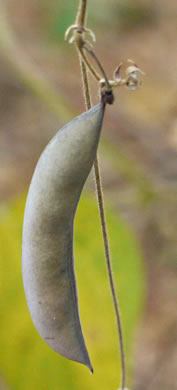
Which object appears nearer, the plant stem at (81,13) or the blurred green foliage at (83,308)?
the plant stem at (81,13)

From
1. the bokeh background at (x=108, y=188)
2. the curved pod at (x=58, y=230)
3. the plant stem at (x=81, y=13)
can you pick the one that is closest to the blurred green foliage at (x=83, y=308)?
the bokeh background at (x=108, y=188)

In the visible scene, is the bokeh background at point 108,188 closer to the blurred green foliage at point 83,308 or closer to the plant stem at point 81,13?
the blurred green foliage at point 83,308

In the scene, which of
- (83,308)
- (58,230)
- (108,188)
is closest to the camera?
(58,230)

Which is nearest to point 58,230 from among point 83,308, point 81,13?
point 81,13

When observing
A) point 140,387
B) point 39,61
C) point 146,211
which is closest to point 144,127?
point 146,211

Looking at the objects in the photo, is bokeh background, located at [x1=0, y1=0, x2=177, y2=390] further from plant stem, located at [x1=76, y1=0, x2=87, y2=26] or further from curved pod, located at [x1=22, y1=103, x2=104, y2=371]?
plant stem, located at [x1=76, y1=0, x2=87, y2=26]

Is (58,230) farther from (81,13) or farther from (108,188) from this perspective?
(108,188)

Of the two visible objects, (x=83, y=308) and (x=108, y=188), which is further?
(x=108, y=188)

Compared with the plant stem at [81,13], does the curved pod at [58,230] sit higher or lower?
lower

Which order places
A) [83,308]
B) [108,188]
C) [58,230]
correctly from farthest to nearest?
[108,188]
[83,308]
[58,230]
